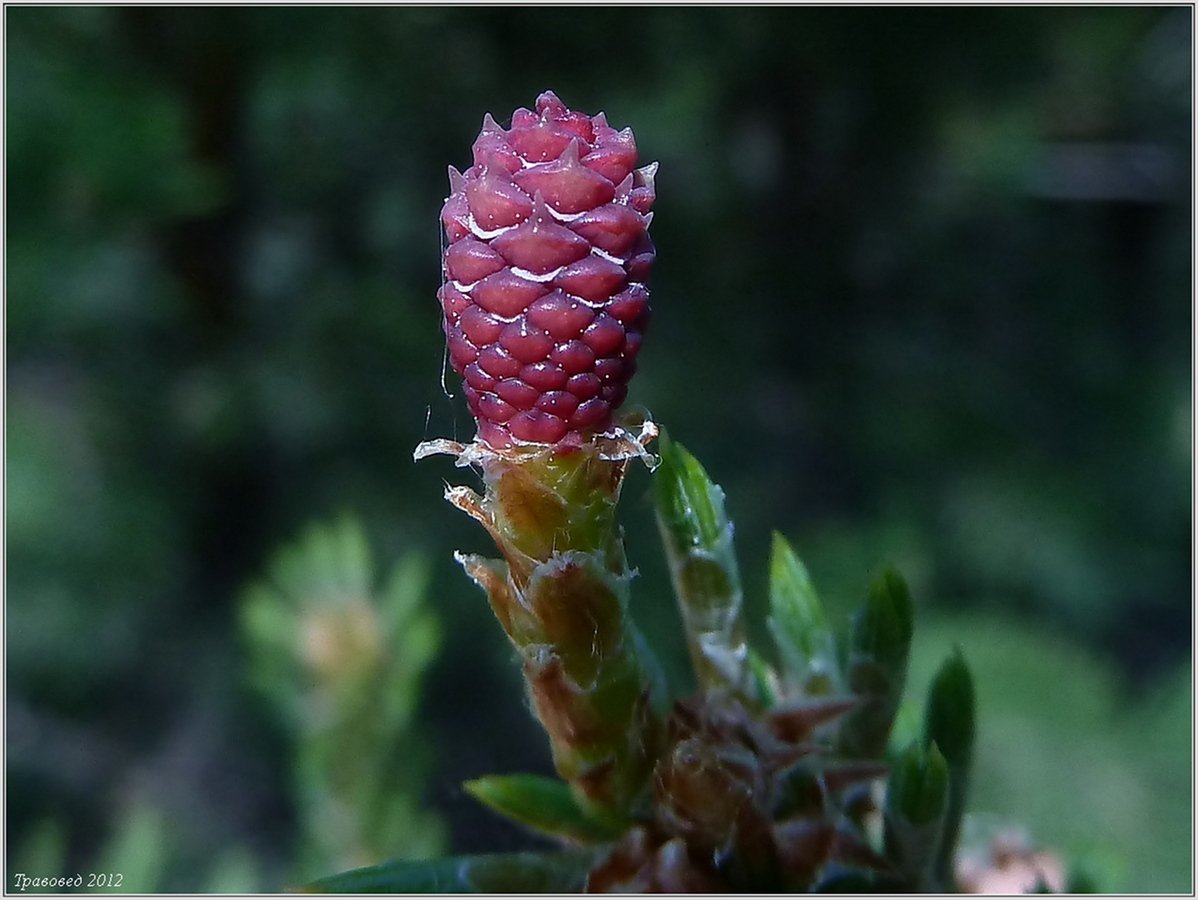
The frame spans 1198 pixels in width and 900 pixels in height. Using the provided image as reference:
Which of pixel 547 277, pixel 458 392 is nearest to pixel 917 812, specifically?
pixel 547 277

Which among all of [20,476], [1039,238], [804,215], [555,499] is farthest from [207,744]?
[1039,238]

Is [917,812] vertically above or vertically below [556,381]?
below

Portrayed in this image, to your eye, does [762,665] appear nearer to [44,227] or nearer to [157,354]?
[44,227]

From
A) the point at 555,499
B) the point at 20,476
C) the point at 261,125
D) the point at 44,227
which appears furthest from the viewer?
the point at 261,125

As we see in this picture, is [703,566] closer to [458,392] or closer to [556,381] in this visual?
[556,381]

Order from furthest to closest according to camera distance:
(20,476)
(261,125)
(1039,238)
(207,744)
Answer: (1039,238) < (207,744) < (261,125) < (20,476)

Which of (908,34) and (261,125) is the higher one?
(908,34)

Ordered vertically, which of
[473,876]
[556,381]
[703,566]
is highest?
[556,381]

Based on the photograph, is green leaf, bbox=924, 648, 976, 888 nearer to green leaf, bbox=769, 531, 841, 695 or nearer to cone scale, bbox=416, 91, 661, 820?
green leaf, bbox=769, 531, 841, 695
